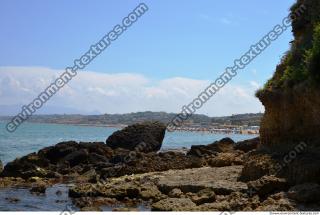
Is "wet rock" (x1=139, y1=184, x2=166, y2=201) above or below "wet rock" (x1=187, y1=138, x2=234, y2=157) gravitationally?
below

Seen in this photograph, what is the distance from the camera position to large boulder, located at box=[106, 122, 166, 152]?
48309 millimetres

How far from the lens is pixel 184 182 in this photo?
21.5 meters

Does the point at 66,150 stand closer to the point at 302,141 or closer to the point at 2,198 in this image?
the point at 2,198

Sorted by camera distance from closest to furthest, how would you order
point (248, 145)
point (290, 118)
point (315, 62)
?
→ point (315, 62), point (290, 118), point (248, 145)

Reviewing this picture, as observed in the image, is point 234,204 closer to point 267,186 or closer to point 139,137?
point 267,186

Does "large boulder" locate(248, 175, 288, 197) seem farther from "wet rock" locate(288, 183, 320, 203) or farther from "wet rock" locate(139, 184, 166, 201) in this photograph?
"wet rock" locate(139, 184, 166, 201)

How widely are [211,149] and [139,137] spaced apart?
10.2m

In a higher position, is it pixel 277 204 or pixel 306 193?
pixel 306 193

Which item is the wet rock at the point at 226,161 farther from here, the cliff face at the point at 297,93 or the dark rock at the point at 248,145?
the dark rock at the point at 248,145

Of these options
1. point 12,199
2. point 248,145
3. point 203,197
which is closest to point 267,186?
point 203,197

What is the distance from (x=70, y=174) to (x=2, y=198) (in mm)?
10185

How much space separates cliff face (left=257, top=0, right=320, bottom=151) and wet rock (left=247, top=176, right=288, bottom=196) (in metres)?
3.10

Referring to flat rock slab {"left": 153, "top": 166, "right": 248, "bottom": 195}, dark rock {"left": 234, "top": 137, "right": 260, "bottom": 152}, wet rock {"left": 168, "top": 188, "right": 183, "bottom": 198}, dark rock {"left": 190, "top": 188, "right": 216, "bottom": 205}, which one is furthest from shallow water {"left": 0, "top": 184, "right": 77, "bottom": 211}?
dark rock {"left": 234, "top": 137, "right": 260, "bottom": 152}

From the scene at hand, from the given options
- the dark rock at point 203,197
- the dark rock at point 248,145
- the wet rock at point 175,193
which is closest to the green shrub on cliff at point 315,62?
the dark rock at point 203,197
